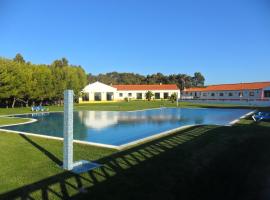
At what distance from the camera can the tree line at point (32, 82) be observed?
1000 inches

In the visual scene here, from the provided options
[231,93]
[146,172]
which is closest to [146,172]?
[146,172]

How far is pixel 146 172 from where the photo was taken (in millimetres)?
5188

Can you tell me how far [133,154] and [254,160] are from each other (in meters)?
3.16

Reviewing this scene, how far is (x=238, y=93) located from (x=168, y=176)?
46425 millimetres

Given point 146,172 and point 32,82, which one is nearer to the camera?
point 146,172

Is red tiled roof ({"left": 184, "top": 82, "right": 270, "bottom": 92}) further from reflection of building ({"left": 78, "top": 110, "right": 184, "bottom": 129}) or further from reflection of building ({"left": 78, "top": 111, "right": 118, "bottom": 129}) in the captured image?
reflection of building ({"left": 78, "top": 111, "right": 118, "bottom": 129})

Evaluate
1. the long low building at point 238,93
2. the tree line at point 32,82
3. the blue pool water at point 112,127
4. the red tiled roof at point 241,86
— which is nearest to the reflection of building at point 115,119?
the blue pool water at point 112,127

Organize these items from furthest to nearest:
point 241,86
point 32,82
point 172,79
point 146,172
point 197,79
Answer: point 197,79, point 172,79, point 241,86, point 32,82, point 146,172

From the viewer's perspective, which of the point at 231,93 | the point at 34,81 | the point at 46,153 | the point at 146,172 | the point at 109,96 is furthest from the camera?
the point at 109,96

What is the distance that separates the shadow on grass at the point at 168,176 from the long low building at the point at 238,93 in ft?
123

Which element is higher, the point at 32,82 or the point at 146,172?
the point at 32,82

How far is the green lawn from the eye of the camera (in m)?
4.20

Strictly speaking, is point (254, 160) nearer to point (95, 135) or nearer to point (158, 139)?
point (158, 139)

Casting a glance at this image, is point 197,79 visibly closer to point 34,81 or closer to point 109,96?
point 109,96
